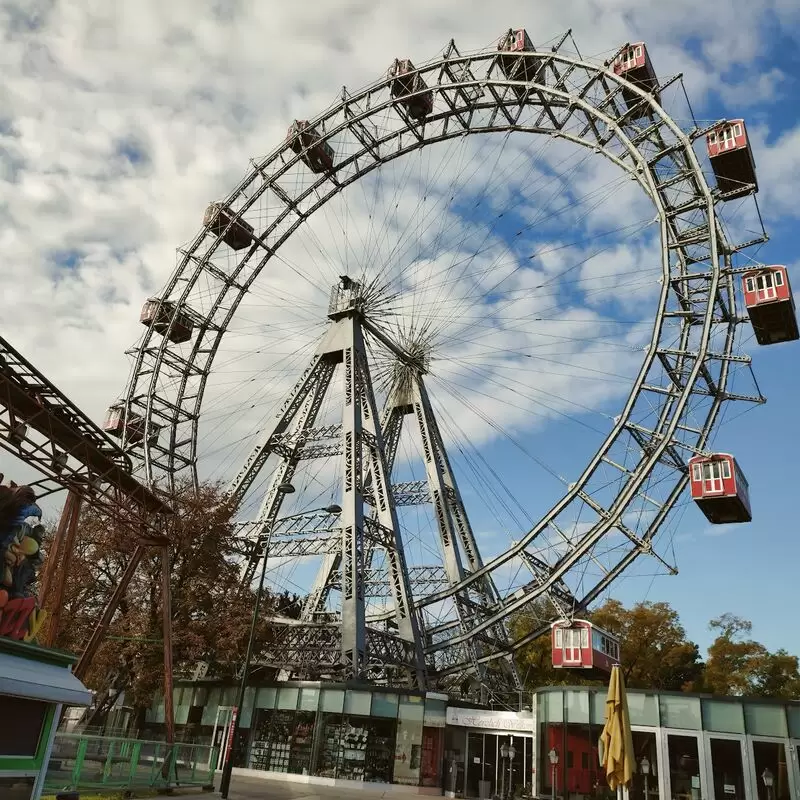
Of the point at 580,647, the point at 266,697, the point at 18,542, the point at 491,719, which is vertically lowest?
the point at 491,719

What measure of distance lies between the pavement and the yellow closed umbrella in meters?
8.61

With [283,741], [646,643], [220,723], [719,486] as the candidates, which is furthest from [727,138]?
[646,643]

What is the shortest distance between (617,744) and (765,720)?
7.43 meters

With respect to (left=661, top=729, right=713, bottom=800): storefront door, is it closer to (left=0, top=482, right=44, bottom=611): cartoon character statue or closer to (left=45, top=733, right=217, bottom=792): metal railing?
(left=45, top=733, right=217, bottom=792): metal railing

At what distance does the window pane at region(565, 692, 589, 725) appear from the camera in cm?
2138

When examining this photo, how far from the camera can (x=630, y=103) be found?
29.1 meters

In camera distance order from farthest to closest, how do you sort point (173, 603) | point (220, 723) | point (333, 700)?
point (220, 723)
point (173, 603)
point (333, 700)

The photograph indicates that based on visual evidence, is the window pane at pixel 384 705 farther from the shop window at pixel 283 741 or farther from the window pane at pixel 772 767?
the window pane at pixel 772 767

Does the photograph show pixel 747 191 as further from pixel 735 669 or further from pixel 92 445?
pixel 735 669

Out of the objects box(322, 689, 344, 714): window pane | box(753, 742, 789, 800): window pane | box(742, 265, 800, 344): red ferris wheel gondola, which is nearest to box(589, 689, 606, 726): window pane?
box(753, 742, 789, 800): window pane

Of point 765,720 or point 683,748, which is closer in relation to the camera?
point 765,720

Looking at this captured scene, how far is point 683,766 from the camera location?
1961cm

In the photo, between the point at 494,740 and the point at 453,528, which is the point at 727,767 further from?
the point at 453,528

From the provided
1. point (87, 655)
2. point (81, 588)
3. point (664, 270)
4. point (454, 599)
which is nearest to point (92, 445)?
point (87, 655)
